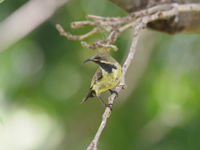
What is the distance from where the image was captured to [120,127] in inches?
230

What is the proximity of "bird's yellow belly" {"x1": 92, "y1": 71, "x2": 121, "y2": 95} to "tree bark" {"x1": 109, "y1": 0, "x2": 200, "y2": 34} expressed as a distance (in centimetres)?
89

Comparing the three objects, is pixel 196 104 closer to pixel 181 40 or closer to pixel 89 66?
pixel 181 40

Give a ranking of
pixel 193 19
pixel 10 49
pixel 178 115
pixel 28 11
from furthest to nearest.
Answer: pixel 178 115 → pixel 10 49 → pixel 28 11 → pixel 193 19

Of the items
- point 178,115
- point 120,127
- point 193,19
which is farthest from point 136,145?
point 193,19

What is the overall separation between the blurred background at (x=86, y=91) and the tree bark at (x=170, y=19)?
1.37m

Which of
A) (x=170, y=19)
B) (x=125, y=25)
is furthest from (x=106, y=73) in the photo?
(x=170, y=19)

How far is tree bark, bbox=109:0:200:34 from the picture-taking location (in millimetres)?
3714

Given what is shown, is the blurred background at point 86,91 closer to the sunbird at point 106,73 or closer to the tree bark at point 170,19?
the tree bark at point 170,19

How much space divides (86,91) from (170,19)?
7.21 ft

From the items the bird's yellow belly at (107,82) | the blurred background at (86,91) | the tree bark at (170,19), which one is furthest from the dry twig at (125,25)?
the blurred background at (86,91)

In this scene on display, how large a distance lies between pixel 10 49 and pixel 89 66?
101 cm

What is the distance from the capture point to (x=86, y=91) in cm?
566

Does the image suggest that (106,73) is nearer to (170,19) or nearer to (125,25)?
(125,25)

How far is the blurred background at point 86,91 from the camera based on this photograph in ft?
17.7
